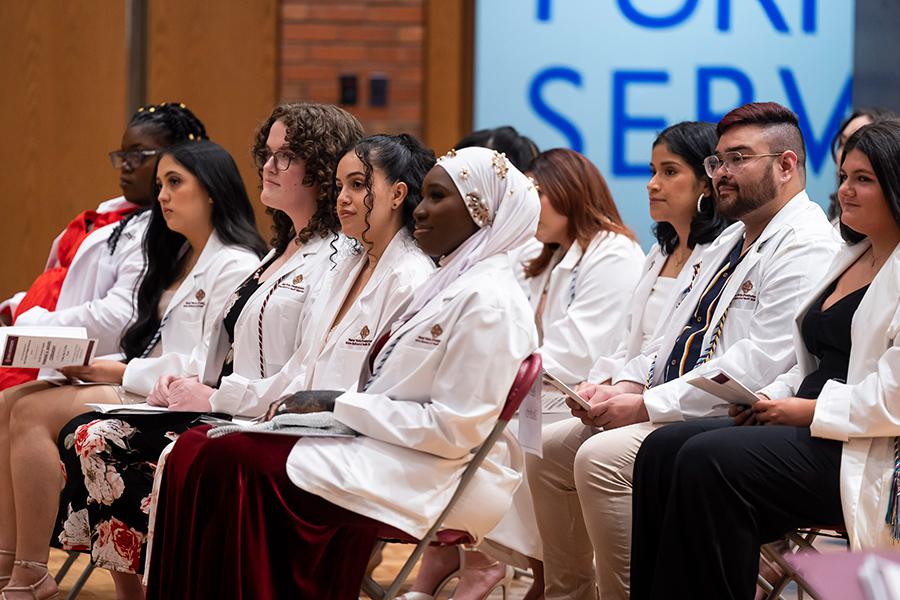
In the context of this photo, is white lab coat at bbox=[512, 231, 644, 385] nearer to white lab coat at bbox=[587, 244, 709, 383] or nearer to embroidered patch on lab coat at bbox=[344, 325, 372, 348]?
white lab coat at bbox=[587, 244, 709, 383]

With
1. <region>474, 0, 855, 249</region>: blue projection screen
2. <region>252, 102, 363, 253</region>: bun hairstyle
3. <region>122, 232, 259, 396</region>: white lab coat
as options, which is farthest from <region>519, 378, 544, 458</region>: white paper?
<region>474, 0, 855, 249</region>: blue projection screen

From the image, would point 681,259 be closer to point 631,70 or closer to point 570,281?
point 570,281

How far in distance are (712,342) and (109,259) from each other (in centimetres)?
250

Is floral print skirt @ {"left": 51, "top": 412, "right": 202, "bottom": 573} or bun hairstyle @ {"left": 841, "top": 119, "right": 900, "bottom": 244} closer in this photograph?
bun hairstyle @ {"left": 841, "top": 119, "right": 900, "bottom": 244}

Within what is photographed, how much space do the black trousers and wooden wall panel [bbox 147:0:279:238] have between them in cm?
446

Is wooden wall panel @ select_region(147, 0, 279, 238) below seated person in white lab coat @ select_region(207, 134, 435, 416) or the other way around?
the other way around

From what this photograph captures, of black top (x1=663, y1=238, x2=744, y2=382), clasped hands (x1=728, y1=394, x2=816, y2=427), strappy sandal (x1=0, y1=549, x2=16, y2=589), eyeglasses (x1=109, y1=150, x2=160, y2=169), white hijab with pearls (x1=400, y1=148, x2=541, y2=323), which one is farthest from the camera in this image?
eyeglasses (x1=109, y1=150, x2=160, y2=169)

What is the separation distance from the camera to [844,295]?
319 cm

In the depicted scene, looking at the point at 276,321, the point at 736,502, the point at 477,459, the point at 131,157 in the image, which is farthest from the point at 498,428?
the point at 131,157

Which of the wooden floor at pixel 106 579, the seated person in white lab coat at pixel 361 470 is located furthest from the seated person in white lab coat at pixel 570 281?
A: the seated person in white lab coat at pixel 361 470

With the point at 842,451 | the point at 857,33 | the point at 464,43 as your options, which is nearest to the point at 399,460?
the point at 842,451

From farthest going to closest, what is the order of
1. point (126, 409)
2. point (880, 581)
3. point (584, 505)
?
point (126, 409)
point (584, 505)
point (880, 581)

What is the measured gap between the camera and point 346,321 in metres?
3.58

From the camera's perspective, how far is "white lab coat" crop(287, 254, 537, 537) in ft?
9.24
